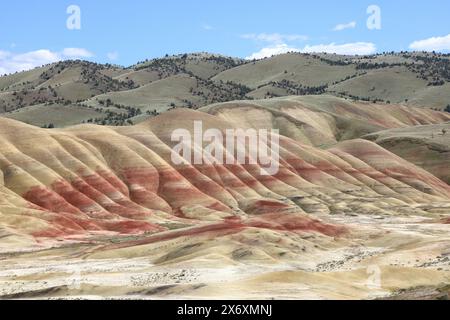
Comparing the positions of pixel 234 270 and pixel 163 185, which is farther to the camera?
pixel 163 185

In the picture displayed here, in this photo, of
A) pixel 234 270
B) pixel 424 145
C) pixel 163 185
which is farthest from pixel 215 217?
pixel 424 145

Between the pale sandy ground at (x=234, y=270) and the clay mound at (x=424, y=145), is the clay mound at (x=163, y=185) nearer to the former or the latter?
the pale sandy ground at (x=234, y=270)

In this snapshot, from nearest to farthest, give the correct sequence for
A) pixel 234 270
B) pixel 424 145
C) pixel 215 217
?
pixel 234 270 < pixel 215 217 < pixel 424 145

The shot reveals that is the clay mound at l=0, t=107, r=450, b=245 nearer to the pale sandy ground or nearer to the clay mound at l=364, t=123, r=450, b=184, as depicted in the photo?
the pale sandy ground

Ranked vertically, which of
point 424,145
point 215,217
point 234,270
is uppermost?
point 424,145

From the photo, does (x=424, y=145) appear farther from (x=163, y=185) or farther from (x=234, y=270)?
(x=234, y=270)
